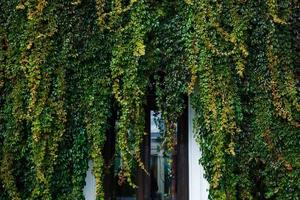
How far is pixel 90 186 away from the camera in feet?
19.4

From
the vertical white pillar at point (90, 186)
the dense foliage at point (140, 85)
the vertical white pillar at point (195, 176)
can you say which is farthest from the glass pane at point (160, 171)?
the vertical white pillar at point (90, 186)

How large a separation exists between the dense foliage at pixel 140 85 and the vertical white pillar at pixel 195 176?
315 mm

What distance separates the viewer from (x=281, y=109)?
5457mm

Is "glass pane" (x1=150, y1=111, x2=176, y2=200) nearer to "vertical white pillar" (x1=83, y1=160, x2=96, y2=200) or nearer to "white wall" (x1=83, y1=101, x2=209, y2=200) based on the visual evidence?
"white wall" (x1=83, y1=101, x2=209, y2=200)

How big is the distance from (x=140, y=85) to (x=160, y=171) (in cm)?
118

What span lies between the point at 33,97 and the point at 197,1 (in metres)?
2.23

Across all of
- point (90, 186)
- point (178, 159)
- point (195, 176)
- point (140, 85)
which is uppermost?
point (140, 85)

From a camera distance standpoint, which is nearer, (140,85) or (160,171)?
(140,85)

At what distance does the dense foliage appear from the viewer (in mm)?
5492

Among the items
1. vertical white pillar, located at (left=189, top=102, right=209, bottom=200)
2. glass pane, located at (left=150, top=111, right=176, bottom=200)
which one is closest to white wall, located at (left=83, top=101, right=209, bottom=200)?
vertical white pillar, located at (left=189, top=102, right=209, bottom=200)

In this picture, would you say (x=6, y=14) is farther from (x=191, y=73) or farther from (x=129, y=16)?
(x=191, y=73)

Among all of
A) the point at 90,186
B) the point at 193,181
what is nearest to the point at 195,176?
the point at 193,181

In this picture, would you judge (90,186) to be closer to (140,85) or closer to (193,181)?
(193,181)

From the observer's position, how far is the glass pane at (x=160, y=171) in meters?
6.05
